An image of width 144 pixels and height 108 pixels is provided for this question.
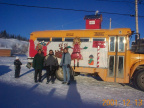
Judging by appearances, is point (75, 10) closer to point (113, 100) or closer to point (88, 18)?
point (88, 18)

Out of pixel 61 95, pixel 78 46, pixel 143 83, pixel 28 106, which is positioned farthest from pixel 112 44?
pixel 28 106

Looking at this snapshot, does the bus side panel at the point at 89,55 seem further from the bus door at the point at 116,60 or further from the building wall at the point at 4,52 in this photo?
the building wall at the point at 4,52

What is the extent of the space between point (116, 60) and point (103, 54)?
2.41 feet

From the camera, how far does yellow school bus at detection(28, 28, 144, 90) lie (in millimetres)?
5320

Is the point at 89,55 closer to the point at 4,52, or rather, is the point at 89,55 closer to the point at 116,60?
the point at 116,60

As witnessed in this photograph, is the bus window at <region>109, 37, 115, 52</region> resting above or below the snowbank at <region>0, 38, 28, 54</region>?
below

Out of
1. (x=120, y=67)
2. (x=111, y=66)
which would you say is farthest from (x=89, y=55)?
(x=120, y=67)

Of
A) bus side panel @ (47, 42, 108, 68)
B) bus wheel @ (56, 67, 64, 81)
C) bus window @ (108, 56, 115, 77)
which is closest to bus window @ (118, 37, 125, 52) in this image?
bus window @ (108, 56, 115, 77)

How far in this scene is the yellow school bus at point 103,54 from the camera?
5320mm

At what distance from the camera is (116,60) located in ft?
18.1

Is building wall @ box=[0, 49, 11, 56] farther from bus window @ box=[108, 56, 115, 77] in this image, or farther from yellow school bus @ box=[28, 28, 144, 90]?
bus window @ box=[108, 56, 115, 77]

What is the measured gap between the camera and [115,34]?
5.63 meters

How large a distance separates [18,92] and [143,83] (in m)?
5.72

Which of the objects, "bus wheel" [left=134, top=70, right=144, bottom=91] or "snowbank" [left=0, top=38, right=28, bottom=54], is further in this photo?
"snowbank" [left=0, top=38, right=28, bottom=54]
